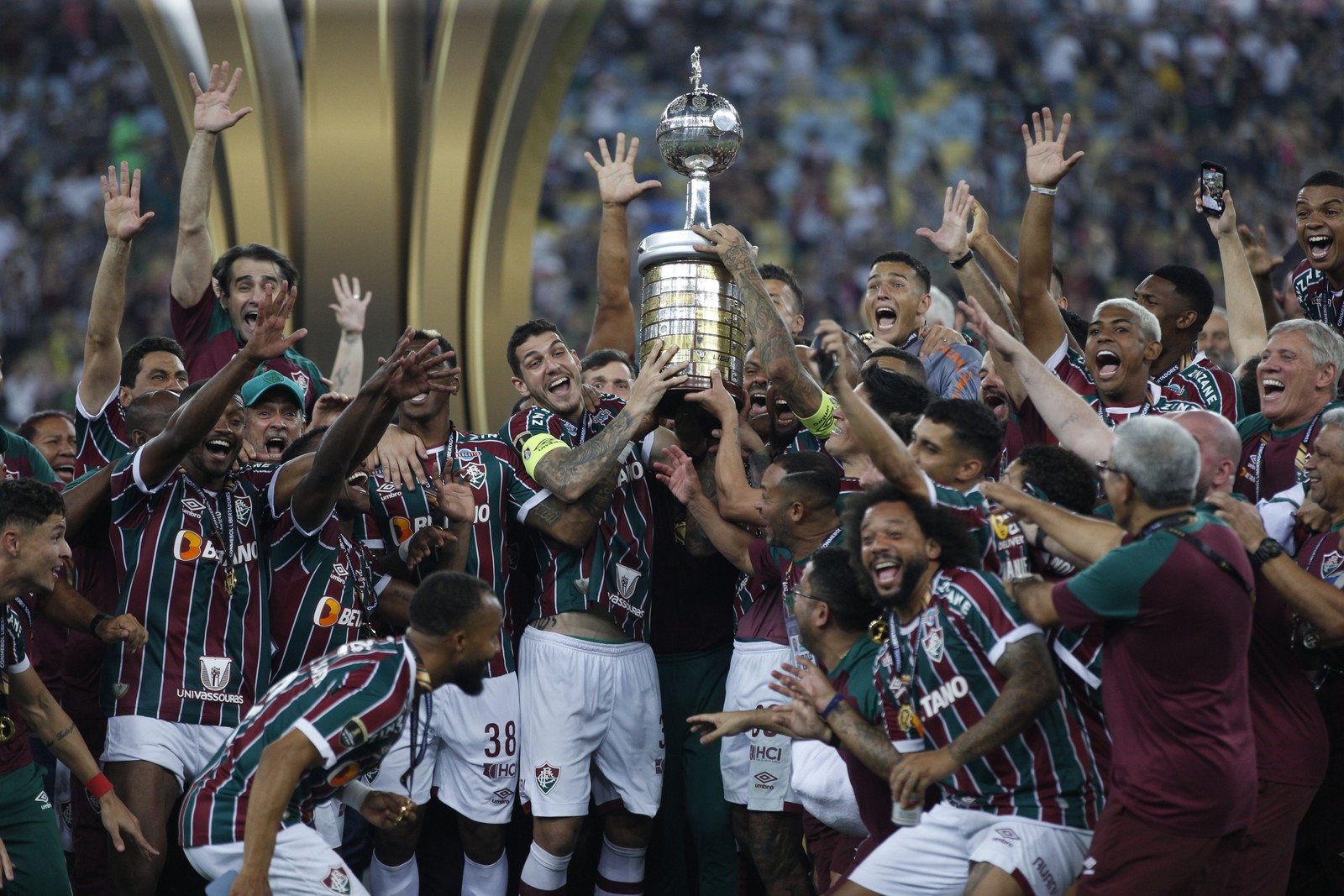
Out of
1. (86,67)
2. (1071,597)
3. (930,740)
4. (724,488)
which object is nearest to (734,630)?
(724,488)

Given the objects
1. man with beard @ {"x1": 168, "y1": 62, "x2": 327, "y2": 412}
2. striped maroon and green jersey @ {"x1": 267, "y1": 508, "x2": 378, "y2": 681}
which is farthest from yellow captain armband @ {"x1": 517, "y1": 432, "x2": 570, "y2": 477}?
Answer: man with beard @ {"x1": 168, "y1": 62, "x2": 327, "y2": 412}

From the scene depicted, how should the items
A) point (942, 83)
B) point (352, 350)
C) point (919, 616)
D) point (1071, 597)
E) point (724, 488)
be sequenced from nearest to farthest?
point (1071, 597) → point (919, 616) → point (724, 488) → point (352, 350) → point (942, 83)

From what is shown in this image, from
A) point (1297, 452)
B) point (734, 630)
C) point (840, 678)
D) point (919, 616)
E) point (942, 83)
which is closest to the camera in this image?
point (919, 616)

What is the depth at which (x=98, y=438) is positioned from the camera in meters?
6.29

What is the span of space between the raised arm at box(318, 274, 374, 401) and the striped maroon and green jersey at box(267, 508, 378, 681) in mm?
1772

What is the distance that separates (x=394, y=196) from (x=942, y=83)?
8144 mm

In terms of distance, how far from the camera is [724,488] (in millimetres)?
5879

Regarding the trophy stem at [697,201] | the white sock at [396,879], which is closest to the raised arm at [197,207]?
the trophy stem at [697,201]

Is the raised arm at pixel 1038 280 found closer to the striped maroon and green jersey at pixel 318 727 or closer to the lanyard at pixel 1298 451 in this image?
the lanyard at pixel 1298 451

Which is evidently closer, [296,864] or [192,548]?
[296,864]

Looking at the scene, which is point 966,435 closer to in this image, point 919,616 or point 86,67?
point 919,616

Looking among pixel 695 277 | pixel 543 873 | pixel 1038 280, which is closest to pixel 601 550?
pixel 695 277

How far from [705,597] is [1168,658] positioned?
2.64 m

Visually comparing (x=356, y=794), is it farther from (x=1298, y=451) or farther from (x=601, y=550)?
(x=1298, y=451)
